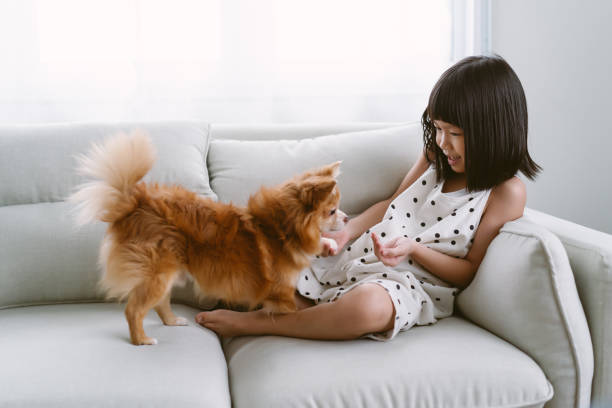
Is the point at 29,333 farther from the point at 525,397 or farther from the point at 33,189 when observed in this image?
the point at 525,397

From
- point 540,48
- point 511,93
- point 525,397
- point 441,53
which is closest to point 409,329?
point 525,397

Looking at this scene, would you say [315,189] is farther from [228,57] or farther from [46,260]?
[228,57]

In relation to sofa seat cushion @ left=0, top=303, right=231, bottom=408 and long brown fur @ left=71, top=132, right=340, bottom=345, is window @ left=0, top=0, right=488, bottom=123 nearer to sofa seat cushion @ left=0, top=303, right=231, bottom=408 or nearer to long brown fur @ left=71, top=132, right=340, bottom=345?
long brown fur @ left=71, top=132, right=340, bottom=345

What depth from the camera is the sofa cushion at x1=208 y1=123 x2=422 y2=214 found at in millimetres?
1774

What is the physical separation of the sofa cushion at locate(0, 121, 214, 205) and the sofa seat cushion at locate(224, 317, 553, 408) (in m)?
0.76

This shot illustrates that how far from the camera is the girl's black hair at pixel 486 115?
1.50m

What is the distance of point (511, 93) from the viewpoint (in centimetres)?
152

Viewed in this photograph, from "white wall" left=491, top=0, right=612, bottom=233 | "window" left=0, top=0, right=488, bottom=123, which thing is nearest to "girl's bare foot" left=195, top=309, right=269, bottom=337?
"window" left=0, top=0, right=488, bottom=123

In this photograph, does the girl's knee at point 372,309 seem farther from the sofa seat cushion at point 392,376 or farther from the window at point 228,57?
the window at point 228,57

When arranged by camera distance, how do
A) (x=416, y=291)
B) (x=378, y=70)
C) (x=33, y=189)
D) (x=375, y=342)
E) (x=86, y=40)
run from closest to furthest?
1. (x=375, y=342)
2. (x=416, y=291)
3. (x=33, y=189)
4. (x=86, y=40)
5. (x=378, y=70)

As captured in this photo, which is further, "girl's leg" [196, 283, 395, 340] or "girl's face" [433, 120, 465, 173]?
"girl's face" [433, 120, 465, 173]

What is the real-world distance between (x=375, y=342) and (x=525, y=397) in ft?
1.21

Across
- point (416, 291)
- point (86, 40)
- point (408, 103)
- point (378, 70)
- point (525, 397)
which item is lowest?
point (525, 397)

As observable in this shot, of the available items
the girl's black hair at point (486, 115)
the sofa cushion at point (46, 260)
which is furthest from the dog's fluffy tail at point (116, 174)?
the girl's black hair at point (486, 115)
